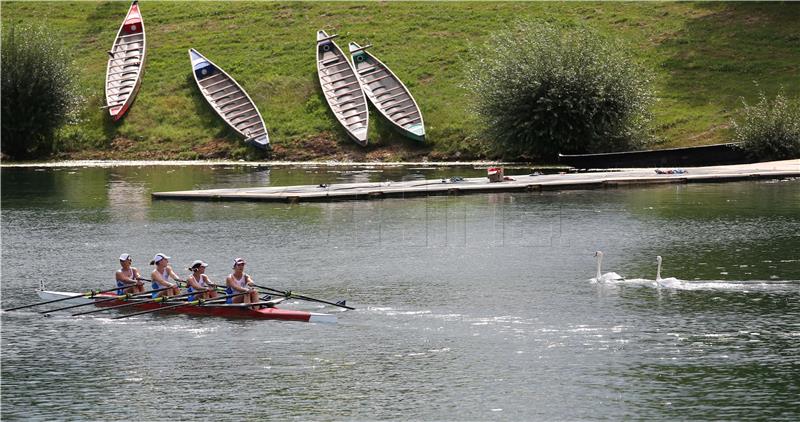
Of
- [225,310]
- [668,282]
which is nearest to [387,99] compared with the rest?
[668,282]

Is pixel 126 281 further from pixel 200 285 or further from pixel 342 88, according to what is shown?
pixel 342 88

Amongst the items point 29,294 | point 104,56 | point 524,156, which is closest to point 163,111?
point 104,56

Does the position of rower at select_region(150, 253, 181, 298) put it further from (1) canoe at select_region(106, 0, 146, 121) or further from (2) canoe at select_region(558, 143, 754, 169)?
(1) canoe at select_region(106, 0, 146, 121)

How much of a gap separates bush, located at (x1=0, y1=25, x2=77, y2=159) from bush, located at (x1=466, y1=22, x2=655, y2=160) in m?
28.7

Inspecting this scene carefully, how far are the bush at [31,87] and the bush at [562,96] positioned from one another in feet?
94.2

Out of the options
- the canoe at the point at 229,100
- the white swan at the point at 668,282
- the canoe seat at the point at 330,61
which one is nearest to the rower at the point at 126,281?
the white swan at the point at 668,282

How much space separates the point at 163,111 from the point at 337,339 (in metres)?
57.0

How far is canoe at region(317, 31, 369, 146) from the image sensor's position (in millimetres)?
82812

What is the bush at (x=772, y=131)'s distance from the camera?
7094 cm

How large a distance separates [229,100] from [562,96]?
26.8 meters

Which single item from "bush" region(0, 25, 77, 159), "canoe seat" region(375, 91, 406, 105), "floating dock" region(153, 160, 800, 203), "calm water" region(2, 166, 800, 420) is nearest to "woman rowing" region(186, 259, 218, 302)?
Answer: "calm water" region(2, 166, 800, 420)

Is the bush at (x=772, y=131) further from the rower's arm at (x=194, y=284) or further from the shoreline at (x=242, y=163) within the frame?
the rower's arm at (x=194, y=284)

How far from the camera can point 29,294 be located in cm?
4228

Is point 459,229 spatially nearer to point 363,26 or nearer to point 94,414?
point 94,414
